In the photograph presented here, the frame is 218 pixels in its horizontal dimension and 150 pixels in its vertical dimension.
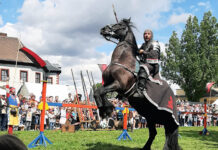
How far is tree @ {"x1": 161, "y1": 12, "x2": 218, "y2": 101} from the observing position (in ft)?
146

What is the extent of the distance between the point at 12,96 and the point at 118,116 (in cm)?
1008

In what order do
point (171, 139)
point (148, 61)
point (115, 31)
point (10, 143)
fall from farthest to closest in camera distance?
1. point (115, 31)
2. point (148, 61)
3. point (171, 139)
4. point (10, 143)

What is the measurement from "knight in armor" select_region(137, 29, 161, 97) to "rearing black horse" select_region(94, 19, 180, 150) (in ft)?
0.48

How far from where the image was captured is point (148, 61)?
253 inches

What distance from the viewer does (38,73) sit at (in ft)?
132

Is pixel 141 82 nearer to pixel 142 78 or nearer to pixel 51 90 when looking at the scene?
pixel 142 78

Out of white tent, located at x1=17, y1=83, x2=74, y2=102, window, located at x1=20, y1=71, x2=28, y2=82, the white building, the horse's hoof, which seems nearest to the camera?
the horse's hoof

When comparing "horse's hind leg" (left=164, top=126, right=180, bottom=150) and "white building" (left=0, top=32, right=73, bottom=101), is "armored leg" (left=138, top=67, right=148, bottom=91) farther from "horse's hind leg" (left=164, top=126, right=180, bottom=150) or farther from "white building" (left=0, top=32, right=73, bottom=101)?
"white building" (left=0, top=32, right=73, bottom=101)

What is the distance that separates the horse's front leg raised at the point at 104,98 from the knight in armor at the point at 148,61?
26.0 inches

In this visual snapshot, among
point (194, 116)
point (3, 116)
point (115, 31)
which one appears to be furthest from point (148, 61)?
point (194, 116)

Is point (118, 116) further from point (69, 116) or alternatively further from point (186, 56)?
point (186, 56)

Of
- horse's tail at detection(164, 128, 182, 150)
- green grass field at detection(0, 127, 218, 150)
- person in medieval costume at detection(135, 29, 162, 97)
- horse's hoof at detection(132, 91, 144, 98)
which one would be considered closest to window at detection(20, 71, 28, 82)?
green grass field at detection(0, 127, 218, 150)

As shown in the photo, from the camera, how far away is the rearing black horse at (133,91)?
234 inches

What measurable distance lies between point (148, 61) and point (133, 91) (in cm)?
88
